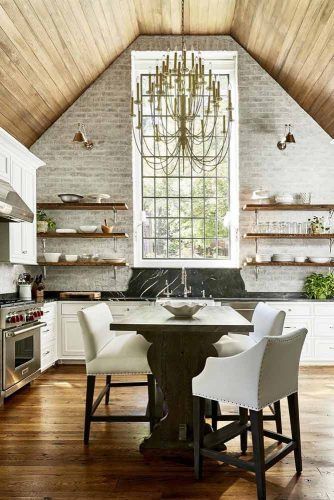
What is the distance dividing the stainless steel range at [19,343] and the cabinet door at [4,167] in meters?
1.30

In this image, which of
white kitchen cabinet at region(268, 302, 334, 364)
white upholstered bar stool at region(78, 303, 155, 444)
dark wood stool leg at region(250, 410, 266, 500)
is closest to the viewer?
dark wood stool leg at region(250, 410, 266, 500)

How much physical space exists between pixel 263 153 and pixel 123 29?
2.45 m

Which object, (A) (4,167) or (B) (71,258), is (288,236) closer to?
(B) (71,258)

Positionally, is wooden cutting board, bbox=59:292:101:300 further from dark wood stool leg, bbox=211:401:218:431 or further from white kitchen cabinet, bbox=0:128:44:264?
dark wood stool leg, bbox=211:401:218:431

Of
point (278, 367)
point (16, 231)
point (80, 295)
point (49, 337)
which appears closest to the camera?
point (278, 367)

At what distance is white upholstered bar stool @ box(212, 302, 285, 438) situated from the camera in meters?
3.15

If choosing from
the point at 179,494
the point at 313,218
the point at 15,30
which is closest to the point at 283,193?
the point at 313,218

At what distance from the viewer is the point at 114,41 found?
19.5 feet

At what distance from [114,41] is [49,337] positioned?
12.6 ft

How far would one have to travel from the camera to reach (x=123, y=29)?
5.86m

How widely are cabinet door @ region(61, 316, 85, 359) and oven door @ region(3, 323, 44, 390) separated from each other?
754 mm

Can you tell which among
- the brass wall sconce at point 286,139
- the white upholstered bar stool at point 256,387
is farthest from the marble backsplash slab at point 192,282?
the white upholstered bar stool at point 256,387

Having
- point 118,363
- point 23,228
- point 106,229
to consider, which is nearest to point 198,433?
point 118,363

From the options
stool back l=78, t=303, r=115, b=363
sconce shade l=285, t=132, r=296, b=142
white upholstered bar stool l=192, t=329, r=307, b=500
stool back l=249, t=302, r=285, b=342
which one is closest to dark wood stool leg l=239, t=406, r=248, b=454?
white upholstered bar stool l=192, t=329, r=307, b=500
